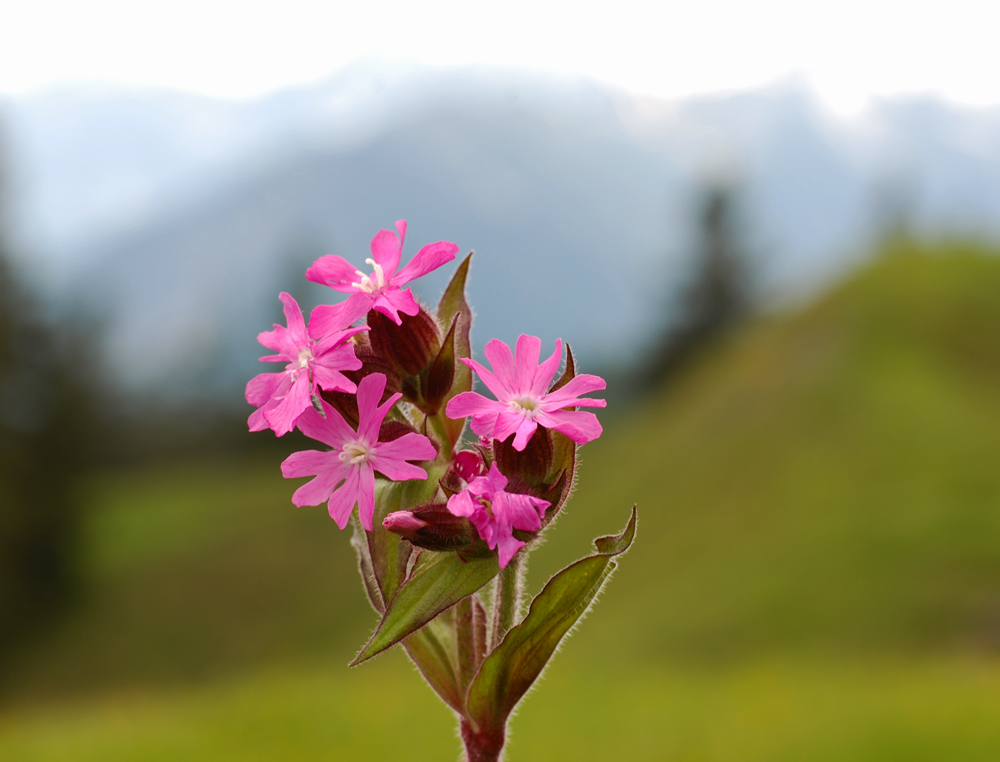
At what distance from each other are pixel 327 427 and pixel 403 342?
0.23 metres

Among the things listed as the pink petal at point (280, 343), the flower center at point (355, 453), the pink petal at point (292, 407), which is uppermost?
the pink petal at point (280, 343)

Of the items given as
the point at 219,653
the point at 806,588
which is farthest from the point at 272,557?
the point at 806,588

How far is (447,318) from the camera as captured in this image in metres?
1.72

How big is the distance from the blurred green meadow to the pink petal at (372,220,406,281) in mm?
6668

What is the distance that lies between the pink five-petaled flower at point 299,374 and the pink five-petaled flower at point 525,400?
0.56 feet

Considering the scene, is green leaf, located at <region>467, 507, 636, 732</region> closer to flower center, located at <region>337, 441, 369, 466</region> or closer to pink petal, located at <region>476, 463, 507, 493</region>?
pink petal, located at <region>476, 463, 507, 493</region>

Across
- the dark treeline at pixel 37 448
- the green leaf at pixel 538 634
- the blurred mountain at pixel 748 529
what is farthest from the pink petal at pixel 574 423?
the dark treeline at pixel 37 448

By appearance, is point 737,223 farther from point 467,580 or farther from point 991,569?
point 467,580

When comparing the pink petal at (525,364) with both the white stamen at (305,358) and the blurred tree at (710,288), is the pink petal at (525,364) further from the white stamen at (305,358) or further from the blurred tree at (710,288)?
the blurred tree at (710,288)

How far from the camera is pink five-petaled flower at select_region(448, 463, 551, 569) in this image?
1227 millimetres

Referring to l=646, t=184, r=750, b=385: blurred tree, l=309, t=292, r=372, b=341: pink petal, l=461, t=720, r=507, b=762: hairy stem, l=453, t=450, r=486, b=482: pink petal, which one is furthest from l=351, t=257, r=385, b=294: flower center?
l=646, t=184, r=750, b=385: blurred tree

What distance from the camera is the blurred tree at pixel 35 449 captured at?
24234 millimetres

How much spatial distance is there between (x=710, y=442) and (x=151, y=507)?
801 inches

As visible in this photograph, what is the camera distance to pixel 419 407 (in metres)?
1.54
